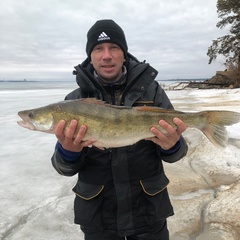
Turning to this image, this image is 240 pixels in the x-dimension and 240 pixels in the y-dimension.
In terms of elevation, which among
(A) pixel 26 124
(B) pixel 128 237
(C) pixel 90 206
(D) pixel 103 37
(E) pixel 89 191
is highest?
(D) pixel 103 37

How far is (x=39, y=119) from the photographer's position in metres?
2.68

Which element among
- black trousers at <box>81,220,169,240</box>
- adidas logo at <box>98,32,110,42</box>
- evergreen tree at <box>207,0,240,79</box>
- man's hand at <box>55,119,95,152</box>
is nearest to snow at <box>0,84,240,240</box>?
black trousers at <box>81,220,169,240</box>

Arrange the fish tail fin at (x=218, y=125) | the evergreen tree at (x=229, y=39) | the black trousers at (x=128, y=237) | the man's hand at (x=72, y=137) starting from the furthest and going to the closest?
the evergreen tree at (x=229, y=39)
the fish tail fin at (x=218, y=125)
the black trousers at (x=128, y=237)
the man's hand at (x=72, y=137)

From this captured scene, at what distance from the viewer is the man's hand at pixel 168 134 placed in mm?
2408

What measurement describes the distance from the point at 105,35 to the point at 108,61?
326 mm

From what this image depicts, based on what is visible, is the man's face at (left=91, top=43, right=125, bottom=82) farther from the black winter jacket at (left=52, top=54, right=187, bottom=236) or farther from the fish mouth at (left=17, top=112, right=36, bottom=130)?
the fish mouth at (left=17, top=112, right=36, bottom=130)

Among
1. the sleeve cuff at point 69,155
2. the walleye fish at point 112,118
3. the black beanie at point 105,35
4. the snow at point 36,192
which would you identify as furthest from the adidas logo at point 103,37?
the snow at point 36,192

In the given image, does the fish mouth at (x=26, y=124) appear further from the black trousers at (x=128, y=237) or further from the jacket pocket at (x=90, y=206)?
the black trousers at (x=128, y=237)

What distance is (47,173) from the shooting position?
5.60 metres

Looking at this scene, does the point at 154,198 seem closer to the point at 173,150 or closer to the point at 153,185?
the point at 153,185

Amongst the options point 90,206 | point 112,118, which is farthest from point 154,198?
point 112,118

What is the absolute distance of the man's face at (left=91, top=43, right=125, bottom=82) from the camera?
8.50 ft

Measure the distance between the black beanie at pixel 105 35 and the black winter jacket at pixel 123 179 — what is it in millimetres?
353

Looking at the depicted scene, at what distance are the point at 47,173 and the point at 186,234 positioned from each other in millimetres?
3123
